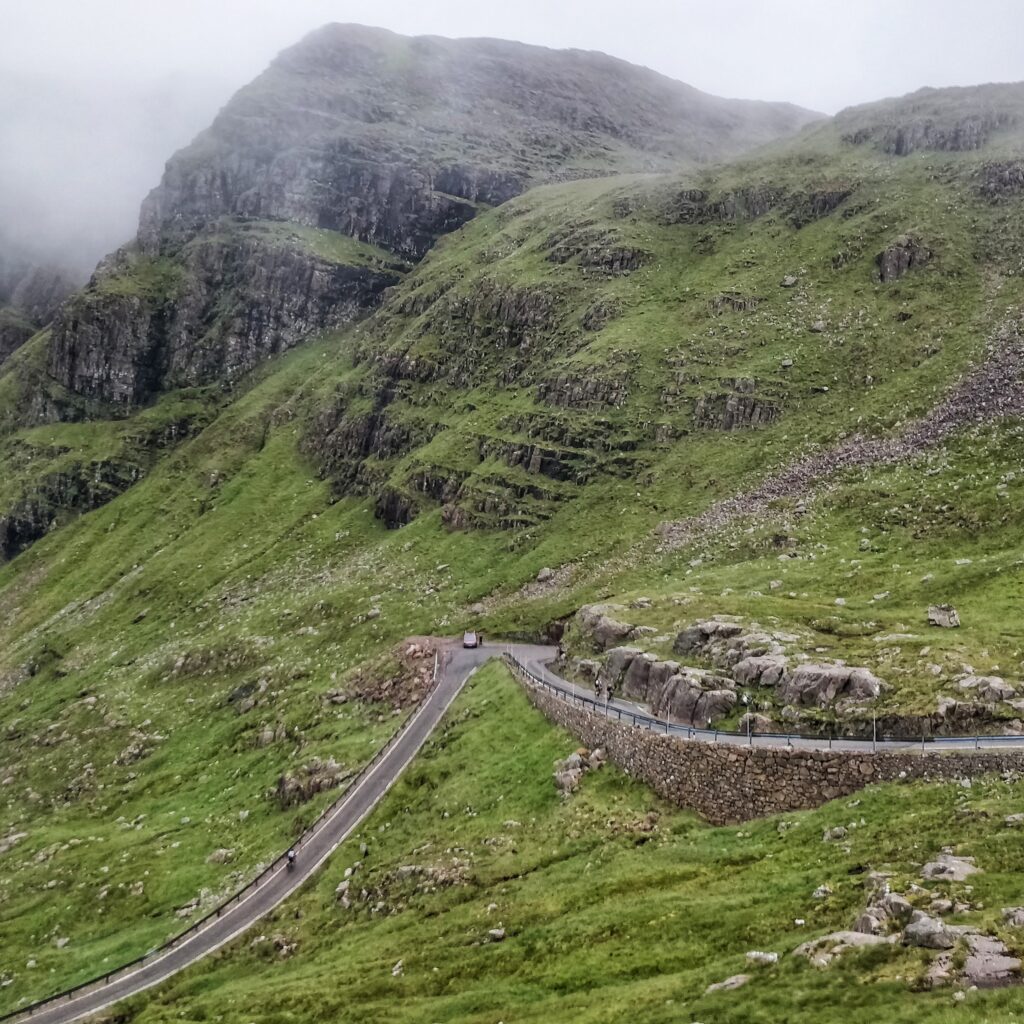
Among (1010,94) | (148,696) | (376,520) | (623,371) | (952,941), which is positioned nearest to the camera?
(952,941)

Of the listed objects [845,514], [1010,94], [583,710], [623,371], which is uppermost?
[1010,94]

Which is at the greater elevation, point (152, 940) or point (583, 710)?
point (583, 710)

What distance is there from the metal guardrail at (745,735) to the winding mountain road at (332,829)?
0.05 metres

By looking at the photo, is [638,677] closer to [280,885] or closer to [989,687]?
[989,687]

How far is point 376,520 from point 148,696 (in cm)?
4009

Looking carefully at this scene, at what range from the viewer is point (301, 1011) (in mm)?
31922

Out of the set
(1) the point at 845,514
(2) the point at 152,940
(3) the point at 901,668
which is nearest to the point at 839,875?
(3) the point at 901,668

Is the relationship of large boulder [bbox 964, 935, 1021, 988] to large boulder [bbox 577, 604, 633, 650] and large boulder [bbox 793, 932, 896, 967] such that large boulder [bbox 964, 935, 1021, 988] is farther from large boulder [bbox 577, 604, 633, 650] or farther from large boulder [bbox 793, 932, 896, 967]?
large boulder [bbox 577, 604, 633, 650]

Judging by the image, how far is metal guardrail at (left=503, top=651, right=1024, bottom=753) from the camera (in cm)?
3334

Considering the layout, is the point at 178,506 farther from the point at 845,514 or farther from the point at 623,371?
the point at 845,514

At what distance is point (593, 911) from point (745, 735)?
1216 cm

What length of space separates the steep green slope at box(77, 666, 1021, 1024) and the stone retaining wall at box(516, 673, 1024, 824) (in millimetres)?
1109

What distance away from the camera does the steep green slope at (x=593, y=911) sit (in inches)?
877

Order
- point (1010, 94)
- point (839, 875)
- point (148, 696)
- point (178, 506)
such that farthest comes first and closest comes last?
point (178, 506) < point (1010, 94) < point (148, 696) < point (839, 875)
